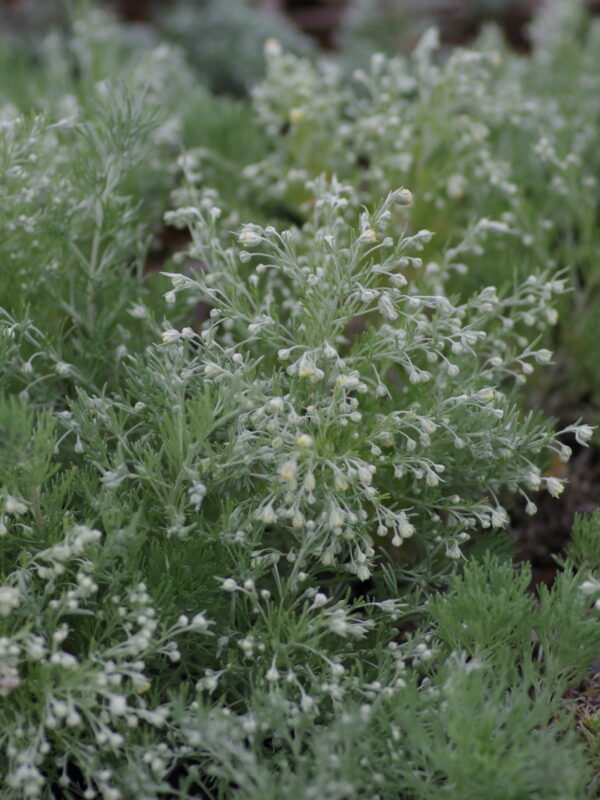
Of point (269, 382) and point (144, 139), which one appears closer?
point (269, 382)

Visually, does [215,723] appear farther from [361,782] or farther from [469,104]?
[469,104]

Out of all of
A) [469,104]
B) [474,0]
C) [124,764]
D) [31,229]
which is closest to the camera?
[124,764]

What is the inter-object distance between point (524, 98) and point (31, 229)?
7.41 ft

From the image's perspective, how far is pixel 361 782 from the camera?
4.71 feet

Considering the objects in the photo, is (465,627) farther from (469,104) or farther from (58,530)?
(469,104)

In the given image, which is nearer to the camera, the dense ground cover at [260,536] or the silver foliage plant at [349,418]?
the dense ground cover at [260,536]

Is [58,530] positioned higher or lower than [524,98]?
lower

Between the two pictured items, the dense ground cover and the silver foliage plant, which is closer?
the dense ground cover

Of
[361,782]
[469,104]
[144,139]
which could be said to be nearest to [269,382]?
[361,782]

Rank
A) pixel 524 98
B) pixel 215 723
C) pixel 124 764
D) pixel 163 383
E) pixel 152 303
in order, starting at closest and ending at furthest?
pixel 215 723 → pixel 124 764 → pixel 163 383 → pixel 152 303 → pixel 524 98

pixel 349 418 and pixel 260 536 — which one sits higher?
pixel 349 418

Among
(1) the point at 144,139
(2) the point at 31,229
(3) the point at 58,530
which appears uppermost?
(1) the point at 144,139

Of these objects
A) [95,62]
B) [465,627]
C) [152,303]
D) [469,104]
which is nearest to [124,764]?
[465,627]

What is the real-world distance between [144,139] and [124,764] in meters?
1.51
